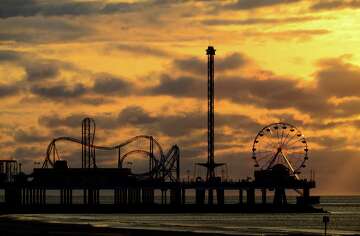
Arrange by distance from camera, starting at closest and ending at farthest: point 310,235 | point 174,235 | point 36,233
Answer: point 36,233 < point 174,235 < point 310,235

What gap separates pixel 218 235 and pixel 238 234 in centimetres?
524

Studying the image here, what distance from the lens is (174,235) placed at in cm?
11475

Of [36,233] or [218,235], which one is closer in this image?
[36,233]

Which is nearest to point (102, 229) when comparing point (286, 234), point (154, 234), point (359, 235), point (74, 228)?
point (74, 228)

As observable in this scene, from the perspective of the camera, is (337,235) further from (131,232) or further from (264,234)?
(131,232)

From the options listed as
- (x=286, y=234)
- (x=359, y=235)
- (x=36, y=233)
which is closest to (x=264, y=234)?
(x=286, y=234)

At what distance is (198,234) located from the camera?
388ft

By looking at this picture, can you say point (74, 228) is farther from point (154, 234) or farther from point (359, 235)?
point (359, 235)

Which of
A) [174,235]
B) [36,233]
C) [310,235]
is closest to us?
[36,233]

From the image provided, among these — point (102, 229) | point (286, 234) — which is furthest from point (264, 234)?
point (102, 229)

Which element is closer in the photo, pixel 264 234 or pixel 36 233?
pixel 36 233

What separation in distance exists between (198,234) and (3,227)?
21.9 meters

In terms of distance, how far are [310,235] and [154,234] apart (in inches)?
745

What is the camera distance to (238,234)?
12206 centimetres
